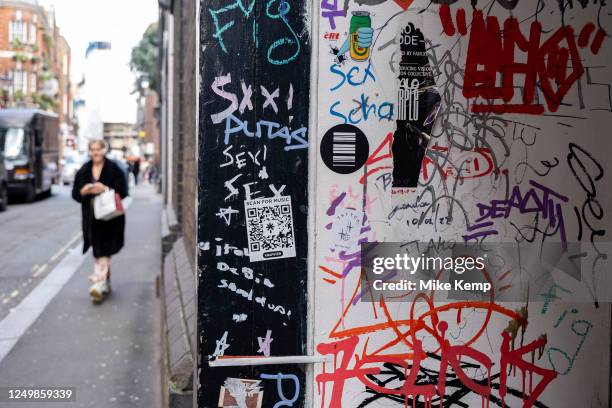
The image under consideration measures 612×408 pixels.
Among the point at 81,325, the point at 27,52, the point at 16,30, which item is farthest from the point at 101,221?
the point at 16,30

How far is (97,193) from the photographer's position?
28.8ft

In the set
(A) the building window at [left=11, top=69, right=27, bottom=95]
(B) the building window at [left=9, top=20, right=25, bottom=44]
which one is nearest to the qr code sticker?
(A) the building window at [left=11, top=69, right=27, bottom=95]

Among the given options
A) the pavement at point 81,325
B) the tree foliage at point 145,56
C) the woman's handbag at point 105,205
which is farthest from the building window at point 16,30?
the woman's handbag at point 105,205

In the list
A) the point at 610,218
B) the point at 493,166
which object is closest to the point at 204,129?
the point at 493,166

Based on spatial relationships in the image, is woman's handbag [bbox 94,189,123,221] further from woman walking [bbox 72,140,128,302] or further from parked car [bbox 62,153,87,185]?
parked car [bbox 62,153,87,185]

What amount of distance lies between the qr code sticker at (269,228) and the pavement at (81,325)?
301cm

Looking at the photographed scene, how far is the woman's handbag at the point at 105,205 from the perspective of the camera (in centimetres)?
876

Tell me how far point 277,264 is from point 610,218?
1.35 meters

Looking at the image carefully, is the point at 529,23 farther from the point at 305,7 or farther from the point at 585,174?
the point at 305,7

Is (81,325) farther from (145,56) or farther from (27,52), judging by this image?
(27,52)

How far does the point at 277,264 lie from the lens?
313 centimetres

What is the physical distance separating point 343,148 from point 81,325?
5.67 meters

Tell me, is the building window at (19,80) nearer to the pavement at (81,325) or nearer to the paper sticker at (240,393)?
the pavement at (81,325)

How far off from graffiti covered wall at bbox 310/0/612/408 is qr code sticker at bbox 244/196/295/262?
125 millimetres
